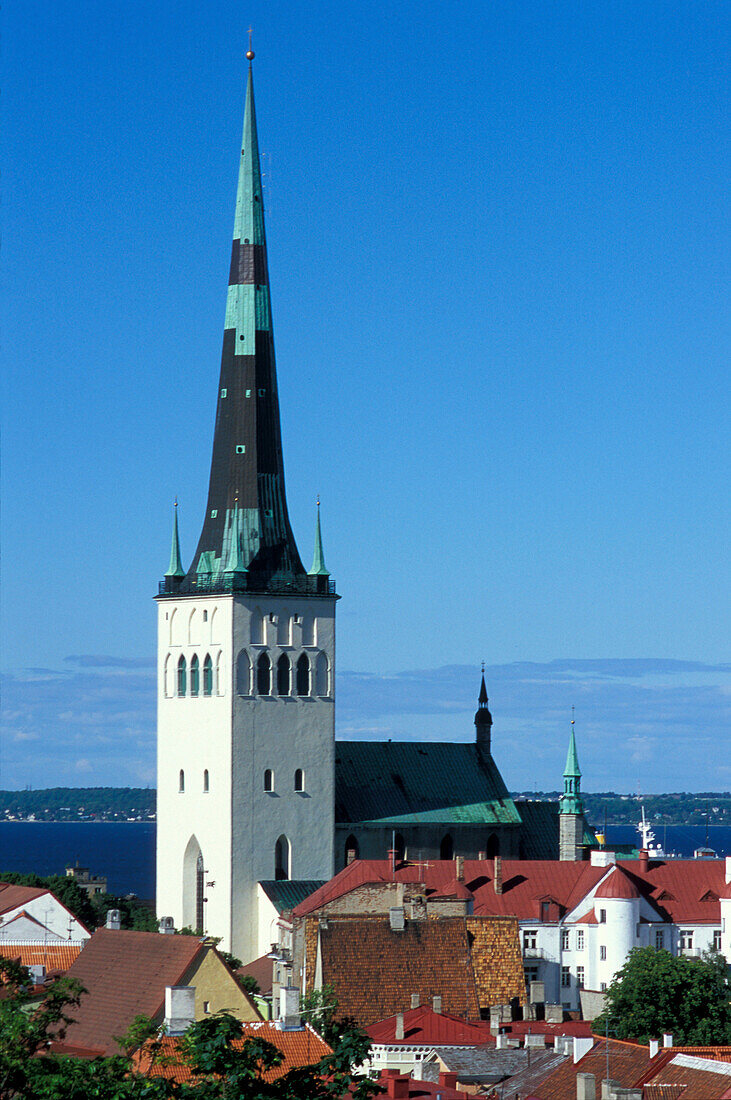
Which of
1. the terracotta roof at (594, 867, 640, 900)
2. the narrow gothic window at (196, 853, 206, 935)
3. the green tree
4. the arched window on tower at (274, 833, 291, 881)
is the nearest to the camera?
the green tree

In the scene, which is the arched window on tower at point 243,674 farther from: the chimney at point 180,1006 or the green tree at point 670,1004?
the chimney at point 180,1006

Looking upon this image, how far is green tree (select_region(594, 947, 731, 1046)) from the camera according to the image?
8431cm

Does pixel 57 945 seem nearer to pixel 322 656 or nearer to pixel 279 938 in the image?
pixel 279 938

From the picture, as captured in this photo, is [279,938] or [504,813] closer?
[279,938]

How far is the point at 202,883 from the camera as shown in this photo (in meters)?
116

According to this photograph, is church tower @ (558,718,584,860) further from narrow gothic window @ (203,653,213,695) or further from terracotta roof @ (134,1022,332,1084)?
terracotta roof @ (134,1022,332,1084)

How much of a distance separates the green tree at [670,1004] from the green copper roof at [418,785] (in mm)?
32128

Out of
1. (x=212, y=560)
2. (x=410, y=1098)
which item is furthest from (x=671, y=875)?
(x=410, y=1098)

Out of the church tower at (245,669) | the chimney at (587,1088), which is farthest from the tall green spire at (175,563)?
the chimney at (587,1088)

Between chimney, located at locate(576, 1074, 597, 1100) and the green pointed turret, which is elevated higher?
the green pointed turret

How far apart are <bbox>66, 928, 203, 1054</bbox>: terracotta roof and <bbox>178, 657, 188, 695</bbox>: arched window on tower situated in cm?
4340

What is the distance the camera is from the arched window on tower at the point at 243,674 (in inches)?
4579

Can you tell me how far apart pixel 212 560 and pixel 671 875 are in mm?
25535

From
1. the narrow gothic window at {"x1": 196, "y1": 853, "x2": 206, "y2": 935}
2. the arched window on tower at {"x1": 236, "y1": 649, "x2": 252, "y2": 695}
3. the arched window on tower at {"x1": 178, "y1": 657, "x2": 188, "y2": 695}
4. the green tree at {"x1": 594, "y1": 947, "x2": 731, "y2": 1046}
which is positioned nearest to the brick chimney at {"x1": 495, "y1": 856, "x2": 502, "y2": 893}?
the narrow gothic window at {"x1": 196, "y1": 853, "x2": 206, "y2": 935}
